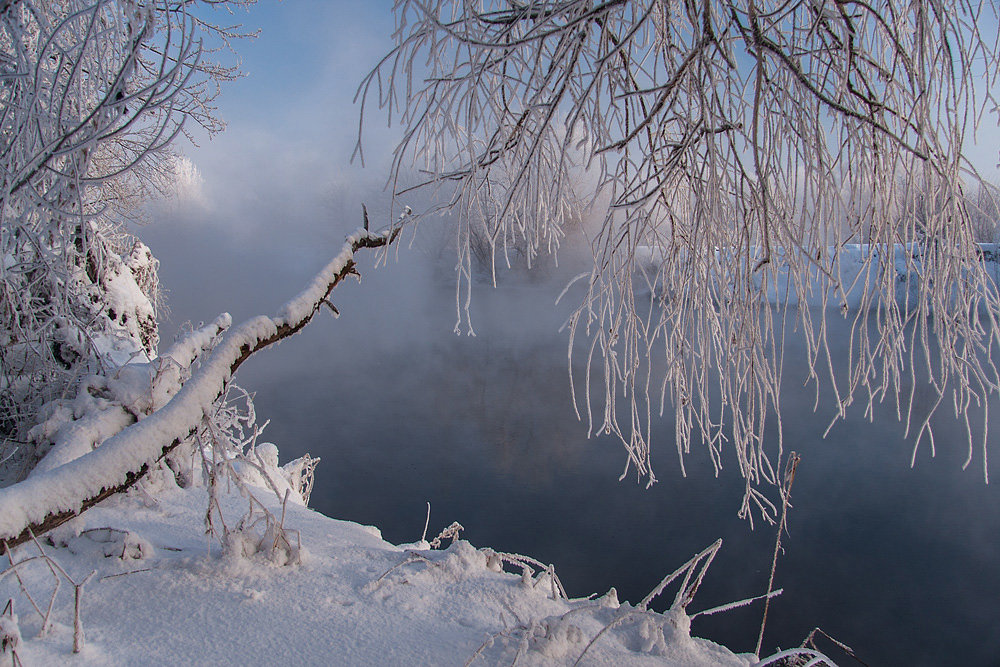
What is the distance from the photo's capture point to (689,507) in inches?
250

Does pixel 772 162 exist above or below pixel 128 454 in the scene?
above

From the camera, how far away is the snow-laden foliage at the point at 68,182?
4.80 ft

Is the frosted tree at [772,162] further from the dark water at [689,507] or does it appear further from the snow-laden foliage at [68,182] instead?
the dark water at [689,507]

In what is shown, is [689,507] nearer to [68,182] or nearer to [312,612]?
[312,612]

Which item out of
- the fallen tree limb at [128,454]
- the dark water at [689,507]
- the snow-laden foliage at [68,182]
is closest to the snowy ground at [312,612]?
the fallen tree limb at [128,454]

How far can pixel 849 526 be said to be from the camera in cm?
602

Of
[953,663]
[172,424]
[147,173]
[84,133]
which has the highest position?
[147,173]

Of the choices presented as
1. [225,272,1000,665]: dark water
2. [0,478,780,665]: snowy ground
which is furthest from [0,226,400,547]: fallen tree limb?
[225,272,1000,665]: dark water

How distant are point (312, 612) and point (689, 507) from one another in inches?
225

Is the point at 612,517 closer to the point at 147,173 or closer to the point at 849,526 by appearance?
the point at 849,526

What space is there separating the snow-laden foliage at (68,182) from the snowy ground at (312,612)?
0.90m

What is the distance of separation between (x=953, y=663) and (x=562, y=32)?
230 inches

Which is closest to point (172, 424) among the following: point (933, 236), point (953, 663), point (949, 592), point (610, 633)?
point (610, 633)

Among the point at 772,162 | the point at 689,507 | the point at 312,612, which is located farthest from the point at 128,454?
the point at 689,507
